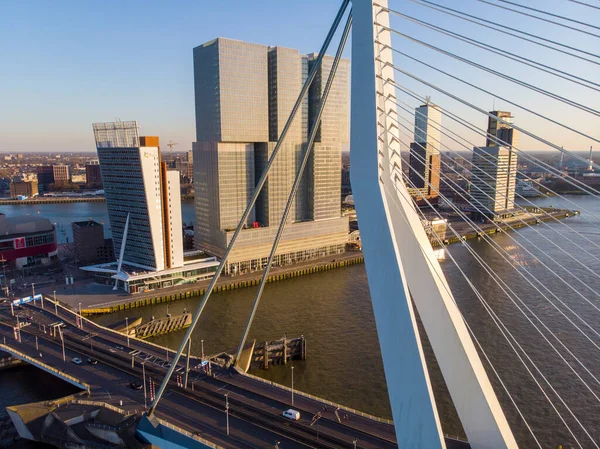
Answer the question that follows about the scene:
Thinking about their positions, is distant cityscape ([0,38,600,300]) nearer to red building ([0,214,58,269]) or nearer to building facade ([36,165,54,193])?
red building ([0,214,58,269])

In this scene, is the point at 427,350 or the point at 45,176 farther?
the point at 45,176

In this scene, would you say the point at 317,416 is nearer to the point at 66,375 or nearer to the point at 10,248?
the point at 66,375

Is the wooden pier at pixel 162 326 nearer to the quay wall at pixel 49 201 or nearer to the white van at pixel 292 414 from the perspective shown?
the white van at pixel 292 414

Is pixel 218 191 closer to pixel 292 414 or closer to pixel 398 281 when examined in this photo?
pixel 292 414

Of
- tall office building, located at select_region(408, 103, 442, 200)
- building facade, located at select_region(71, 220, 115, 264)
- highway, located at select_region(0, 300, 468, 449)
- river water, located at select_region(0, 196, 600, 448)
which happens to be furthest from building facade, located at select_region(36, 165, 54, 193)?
highway, located at select_region(0, 300, 468, 449)

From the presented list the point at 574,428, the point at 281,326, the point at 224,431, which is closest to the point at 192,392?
the point at 224,431

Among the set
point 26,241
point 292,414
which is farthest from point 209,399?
point 26,241
